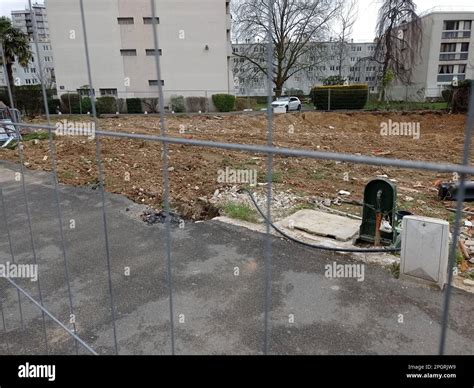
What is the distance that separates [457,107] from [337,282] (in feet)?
70.2

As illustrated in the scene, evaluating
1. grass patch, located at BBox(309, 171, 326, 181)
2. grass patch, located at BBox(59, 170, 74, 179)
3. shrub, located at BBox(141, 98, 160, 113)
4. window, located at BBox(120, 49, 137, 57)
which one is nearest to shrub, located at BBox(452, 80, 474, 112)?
grass patch, located at BBox(309, 171, 326, 181)

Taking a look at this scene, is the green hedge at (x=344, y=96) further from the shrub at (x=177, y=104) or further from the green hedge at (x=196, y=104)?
the shrub at (x=177, y=104)

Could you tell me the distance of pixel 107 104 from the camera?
25.2 m

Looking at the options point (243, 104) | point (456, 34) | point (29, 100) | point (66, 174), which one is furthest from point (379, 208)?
point (456, 34)

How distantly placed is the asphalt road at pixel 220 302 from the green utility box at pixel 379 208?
64 cm

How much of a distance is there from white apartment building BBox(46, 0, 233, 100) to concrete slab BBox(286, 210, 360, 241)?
23.6m

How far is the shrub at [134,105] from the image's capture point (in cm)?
2541

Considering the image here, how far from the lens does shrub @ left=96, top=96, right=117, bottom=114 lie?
81.0 ft

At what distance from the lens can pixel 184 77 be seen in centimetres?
2844

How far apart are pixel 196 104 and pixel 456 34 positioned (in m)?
30.5

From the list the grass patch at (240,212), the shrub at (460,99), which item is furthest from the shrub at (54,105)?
the shrub at (460,99)

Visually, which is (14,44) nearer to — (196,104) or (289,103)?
(196,104)

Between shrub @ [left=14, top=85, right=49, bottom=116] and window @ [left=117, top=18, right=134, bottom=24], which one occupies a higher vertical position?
window @ [left=117, top=18, right=134, bottom=24]

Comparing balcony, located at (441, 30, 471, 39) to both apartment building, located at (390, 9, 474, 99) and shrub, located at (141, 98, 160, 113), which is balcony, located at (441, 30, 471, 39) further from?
shrub, located at (141, 98, 160, 113)
